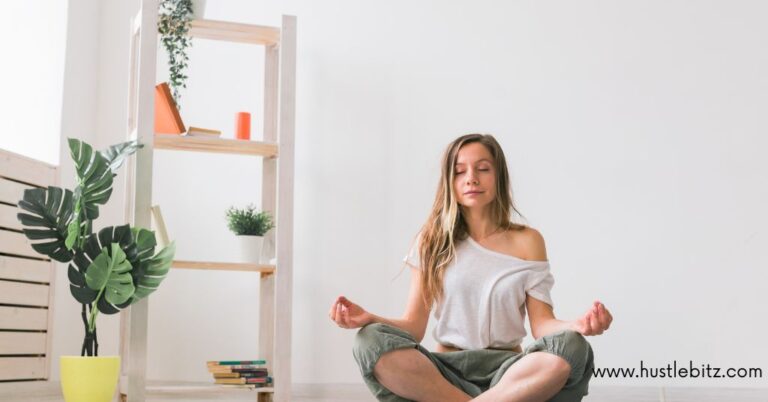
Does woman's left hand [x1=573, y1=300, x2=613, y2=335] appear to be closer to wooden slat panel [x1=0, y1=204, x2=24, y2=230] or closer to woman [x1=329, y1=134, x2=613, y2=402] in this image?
woman [x1=329, y1=134, x2=613, y2=402]

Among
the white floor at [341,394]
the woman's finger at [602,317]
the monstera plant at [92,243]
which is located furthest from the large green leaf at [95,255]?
the woman's finger at [602,317]

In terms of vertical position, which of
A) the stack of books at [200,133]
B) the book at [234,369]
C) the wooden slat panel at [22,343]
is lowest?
the book at [234,369]

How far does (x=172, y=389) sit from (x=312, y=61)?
1352mm

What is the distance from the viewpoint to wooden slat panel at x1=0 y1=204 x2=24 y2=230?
3006mm

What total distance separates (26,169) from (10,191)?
118 millimetres

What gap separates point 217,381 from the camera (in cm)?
287

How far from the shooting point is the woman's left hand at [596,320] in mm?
1668

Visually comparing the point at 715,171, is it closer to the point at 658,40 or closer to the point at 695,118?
the point at 695,118

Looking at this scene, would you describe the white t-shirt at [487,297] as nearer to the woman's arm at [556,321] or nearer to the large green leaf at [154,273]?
the woman's arm at [556,321]

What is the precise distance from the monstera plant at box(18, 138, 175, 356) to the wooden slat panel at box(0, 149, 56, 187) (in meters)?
0.52

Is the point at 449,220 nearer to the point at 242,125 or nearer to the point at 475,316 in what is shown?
the point at 475,316

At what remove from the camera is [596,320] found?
1.68 metres

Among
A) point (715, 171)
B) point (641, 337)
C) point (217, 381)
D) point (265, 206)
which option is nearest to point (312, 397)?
point (217, 381)

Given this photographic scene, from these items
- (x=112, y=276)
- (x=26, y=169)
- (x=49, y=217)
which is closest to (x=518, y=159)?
(x=112, y=276)
